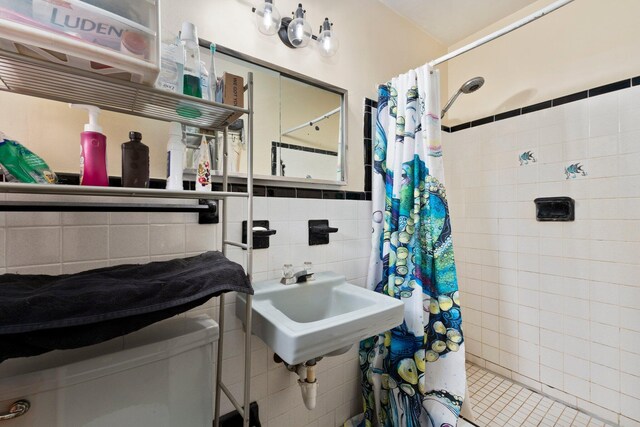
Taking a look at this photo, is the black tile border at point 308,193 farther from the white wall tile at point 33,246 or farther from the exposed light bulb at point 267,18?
the white wall tile at point 33,246

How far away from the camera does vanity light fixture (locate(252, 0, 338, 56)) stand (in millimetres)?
1097

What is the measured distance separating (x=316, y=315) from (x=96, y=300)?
83cm

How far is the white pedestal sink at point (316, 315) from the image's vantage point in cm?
77

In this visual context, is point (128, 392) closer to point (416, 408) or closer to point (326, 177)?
point (326, 177)

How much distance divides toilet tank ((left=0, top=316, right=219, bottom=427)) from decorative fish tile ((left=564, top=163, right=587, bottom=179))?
1903 millimetres

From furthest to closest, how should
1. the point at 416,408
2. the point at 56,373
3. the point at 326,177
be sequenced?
the point at 326,177 < the point at 416,408 < the point at 56,373

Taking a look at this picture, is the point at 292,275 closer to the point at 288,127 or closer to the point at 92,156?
the point at 288,127

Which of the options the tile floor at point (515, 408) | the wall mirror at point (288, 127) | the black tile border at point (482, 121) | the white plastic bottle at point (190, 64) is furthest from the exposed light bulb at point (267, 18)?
the tile floor at point (515, 408)

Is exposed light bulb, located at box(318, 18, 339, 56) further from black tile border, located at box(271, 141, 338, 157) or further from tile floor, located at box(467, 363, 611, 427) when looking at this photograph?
tile floor, located at box(467, 363, 611, 427)

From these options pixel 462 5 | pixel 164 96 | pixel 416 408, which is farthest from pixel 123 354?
pixel 462 5

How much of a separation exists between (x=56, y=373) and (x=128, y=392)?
0.53ft

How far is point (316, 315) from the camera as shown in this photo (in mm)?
1194

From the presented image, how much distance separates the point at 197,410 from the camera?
0.77m

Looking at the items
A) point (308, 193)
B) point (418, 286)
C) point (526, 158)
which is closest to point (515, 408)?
point (418, 286)
